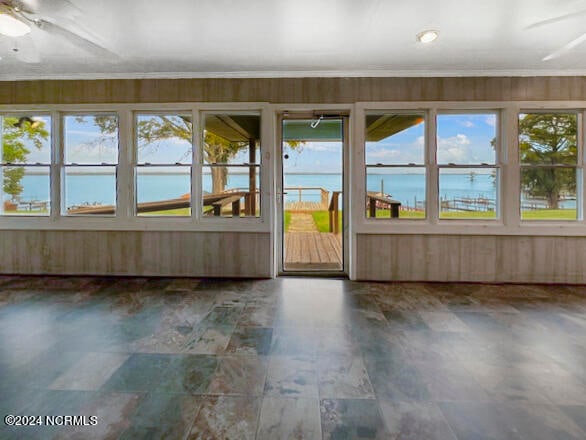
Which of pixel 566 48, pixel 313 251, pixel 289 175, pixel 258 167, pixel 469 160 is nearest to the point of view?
pixel 566 48

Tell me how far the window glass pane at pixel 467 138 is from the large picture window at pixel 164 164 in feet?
10.8

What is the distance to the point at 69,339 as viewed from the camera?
95.2 inches

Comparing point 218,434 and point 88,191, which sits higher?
point 88,191

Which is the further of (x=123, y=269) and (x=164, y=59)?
(x=123, y=269)

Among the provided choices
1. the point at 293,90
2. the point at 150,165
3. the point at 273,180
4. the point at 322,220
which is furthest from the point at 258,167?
the point at 322,220

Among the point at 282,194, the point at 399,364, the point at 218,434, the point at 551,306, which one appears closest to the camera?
the point at 218,434

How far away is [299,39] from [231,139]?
1.58m

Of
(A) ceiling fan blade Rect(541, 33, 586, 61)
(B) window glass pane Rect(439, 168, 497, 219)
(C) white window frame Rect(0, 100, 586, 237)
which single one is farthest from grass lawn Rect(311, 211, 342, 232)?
(A) ceiling fan blade Rect(541, 33, 586, 61)

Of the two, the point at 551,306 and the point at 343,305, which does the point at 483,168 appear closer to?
the point at 551,306

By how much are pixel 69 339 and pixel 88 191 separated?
8.09ft

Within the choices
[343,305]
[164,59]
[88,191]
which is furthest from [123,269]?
[343,305]

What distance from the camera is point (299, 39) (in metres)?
3.12

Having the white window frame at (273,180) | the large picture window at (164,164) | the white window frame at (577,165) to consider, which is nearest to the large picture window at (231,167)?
the white window frame at (273,180)

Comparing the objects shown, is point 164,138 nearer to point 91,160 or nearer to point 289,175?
point 91,160
